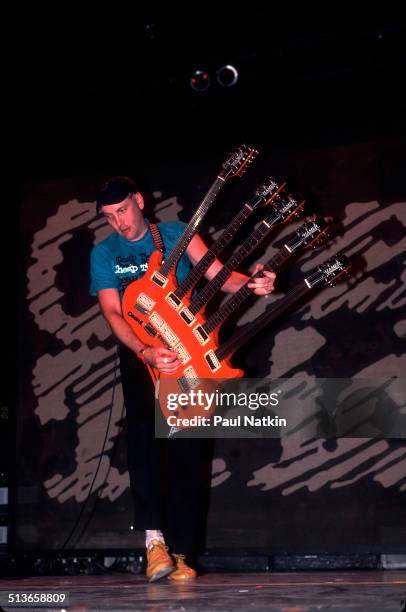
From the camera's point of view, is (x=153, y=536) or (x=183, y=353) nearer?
(x=153, y=536)

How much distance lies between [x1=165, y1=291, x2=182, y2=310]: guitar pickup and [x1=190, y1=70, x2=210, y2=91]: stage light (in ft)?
4.50

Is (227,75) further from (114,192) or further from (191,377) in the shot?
(191,377)

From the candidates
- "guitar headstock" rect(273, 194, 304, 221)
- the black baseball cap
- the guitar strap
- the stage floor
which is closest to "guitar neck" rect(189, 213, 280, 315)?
"guitar headstock" rect(273, 194, 304, 221)

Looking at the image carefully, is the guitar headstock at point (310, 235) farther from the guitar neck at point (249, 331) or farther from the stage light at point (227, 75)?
the stage light at point (227, 75)

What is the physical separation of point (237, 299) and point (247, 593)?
3.85ft

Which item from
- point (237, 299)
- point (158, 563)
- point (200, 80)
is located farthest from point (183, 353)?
point (200, 80)

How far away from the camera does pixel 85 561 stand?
12.9 feet

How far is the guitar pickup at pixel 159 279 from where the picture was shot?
3138 mm

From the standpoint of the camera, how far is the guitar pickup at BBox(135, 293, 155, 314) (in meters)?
3.13

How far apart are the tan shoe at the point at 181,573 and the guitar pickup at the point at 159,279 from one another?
106 cm

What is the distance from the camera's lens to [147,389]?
10.1 ft

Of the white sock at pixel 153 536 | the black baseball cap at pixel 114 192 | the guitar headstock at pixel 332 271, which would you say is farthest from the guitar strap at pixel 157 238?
the white sock at pixel 153 536

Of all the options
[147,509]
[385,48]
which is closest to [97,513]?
[147,509]

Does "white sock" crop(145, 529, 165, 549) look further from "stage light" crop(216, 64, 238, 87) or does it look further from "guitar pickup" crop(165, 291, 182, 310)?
"stage light" crop(216, 64, 238, 87)
